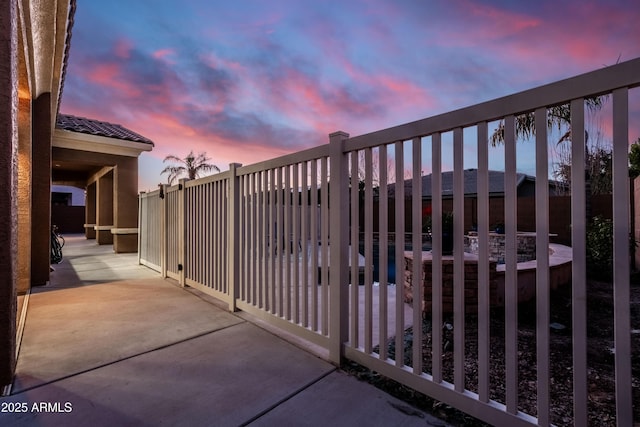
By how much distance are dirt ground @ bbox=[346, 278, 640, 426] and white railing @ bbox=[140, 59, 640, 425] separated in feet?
0.20

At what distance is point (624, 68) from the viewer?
1.06 meters

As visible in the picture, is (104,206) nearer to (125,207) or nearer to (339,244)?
(125,207)

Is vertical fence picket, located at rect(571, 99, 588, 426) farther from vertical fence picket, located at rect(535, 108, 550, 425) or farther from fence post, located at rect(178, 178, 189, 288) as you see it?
fence post, located at rect(178, 178, 189, 288)

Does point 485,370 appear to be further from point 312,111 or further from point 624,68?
point 312,111

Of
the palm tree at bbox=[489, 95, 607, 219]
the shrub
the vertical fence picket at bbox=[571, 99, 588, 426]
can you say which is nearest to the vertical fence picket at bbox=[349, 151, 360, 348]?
the vertical fence picket at bbox=[571, 99, 588, 426]

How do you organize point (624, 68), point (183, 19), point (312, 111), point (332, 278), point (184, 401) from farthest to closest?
point (312, 111) → point (183, 19) → point (332, 278) → point (184, 401) → point (624, 68)

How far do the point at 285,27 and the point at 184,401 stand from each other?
18.0 feet

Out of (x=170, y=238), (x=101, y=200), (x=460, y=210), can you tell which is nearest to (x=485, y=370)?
(x=460, y=210)

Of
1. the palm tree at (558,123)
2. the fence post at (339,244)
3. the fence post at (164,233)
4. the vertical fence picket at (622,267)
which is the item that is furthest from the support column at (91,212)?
the vertical fence picket at (622,267)

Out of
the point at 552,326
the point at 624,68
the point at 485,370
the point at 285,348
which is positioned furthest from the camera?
the point at 552,326

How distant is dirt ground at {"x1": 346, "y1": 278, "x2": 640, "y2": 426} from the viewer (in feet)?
5.07

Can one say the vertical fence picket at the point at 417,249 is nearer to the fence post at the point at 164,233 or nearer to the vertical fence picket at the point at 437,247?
the vertical fence picket at the point at 437,247

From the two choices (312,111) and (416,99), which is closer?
(416,99)

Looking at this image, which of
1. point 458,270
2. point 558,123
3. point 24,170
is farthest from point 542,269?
point 558,123
